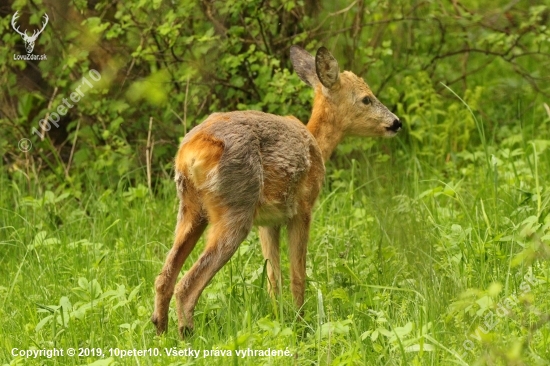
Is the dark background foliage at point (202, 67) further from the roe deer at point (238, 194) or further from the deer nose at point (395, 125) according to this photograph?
the roe deer at point (238, 194)

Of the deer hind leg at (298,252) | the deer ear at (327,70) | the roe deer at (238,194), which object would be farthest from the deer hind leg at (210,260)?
the deer ear at (327,70)

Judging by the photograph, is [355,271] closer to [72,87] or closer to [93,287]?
[93,287]

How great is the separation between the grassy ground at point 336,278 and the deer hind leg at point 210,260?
0.32 feet

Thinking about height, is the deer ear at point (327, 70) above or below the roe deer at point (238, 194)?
above

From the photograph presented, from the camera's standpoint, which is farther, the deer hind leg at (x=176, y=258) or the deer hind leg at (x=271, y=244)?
the deer hind leg at (x=271, y=244)

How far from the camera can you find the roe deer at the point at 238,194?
5277 mm

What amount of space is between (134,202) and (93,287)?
2385 mm

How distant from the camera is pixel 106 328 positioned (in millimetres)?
5199

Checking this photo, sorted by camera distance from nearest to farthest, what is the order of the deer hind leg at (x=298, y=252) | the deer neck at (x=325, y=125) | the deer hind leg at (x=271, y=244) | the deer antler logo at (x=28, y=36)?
1. the deer hind leg at (x=298, y=252)
2. the deer hind leg at (x=271, y=244)
3. the deer neck at (x=325, y=125)
4. the deer antler logo at (x=28, y=36)

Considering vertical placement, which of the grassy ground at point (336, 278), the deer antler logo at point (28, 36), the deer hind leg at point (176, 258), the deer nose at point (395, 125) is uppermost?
the deer antler logo at point (28, 36)

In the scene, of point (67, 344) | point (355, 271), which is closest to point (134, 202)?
point (355, 271)
